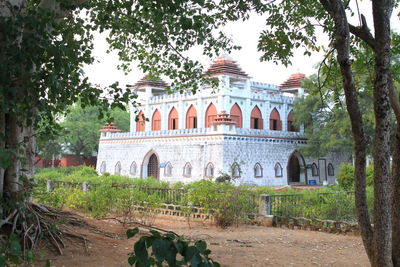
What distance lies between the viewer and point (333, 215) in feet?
30.2

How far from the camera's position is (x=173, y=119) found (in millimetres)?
27219

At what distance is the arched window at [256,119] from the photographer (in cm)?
2551

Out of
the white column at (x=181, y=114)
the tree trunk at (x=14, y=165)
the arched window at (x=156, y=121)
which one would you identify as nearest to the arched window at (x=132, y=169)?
the arched window at (x=156, y=121)

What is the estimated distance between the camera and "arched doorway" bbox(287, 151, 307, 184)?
26406 millimetres

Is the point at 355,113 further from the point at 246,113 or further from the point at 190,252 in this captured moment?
the point at 246,113

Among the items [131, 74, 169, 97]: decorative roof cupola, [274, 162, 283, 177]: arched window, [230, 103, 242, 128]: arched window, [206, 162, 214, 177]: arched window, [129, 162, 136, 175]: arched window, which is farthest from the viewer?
[131, 74, 169, 97]: decorative roof cupola

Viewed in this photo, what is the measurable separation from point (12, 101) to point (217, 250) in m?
3.65

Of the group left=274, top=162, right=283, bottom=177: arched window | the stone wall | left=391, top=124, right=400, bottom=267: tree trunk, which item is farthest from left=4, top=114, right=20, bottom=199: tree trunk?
left=274, top=162, right=283, bottom=177: arched window

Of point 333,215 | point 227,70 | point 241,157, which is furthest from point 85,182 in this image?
point 227,70

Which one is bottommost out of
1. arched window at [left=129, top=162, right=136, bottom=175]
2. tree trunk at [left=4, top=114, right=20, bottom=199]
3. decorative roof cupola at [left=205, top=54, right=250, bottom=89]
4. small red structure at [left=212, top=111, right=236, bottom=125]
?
tree trunk at [left=4, top=114, right=20, bottom=199]

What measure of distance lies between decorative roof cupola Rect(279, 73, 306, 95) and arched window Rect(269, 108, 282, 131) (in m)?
2.46

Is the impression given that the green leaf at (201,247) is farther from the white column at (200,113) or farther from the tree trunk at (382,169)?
the white column at (200,113)

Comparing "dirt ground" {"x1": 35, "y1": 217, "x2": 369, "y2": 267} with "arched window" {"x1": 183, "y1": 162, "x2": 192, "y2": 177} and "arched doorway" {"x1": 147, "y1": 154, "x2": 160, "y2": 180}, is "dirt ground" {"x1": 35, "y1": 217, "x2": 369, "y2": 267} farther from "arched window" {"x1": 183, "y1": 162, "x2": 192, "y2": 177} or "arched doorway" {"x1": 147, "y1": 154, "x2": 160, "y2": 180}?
"arched doorway" {"x1": 147, "y1": 154, "x2": 160, "y2": 180}

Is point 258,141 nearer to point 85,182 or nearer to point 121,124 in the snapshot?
point 85,182
